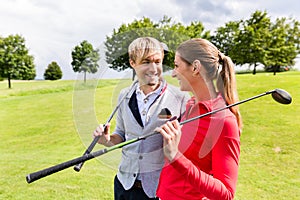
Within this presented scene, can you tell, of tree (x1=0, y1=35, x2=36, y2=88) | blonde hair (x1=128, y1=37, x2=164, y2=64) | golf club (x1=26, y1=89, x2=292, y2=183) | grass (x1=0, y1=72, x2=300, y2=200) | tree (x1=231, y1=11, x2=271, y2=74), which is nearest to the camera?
golf club (x1=26, y1=89, x2=292, y2=183)

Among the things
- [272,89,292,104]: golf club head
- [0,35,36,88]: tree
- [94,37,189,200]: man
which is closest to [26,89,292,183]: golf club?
[272,89,292,104]: golf club head

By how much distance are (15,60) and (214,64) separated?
31.1 meters

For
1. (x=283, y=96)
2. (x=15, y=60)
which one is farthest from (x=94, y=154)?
(x=15, y=60)

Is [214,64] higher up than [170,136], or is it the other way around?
[214,64]

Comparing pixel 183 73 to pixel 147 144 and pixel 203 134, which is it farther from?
pixel 147 144

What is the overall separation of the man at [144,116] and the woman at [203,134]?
10cm

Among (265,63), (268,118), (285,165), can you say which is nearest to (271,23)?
(265,63)

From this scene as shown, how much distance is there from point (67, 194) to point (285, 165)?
4.05 metres

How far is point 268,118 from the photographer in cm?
879

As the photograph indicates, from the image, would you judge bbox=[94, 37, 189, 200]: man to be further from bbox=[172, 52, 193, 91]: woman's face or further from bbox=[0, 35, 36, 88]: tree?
bbox=[0, 35, 36, 88]: tree

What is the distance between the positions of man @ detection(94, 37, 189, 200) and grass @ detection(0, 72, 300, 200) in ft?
0.25

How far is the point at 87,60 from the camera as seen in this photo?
1546 millimetres

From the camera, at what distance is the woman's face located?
1396 millimetres

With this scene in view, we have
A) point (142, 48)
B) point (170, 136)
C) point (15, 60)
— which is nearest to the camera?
point (170, 136)
